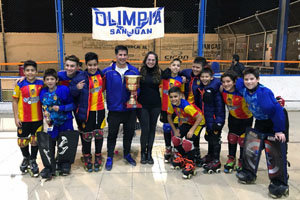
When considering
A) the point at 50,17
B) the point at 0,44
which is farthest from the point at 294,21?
the point at 0,44

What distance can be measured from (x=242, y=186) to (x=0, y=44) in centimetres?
1166

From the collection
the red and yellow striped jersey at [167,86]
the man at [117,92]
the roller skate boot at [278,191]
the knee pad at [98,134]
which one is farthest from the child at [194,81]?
the knee pad at [98,134]

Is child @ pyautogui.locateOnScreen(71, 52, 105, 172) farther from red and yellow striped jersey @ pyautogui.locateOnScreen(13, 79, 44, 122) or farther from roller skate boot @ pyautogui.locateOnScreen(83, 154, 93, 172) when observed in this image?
red and yellow striped jersey @ pyautogui.locateOnScreen(13, 79, 44, 122)

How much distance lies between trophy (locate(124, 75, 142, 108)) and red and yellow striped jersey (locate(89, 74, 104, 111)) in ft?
1.23

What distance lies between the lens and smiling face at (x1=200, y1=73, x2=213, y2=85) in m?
3.23

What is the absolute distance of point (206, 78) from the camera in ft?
10.6

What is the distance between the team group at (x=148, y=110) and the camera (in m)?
3.08

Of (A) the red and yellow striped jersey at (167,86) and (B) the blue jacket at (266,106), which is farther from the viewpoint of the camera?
(A) the red and yellow striped jersey at (167,86)

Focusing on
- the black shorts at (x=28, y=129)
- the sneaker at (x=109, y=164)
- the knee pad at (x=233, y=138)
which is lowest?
the sneaker at (x=109, y=164)

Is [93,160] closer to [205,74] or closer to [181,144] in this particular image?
[181,144]

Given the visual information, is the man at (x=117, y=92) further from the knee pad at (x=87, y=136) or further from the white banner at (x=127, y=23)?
the white banner at (x=127, y=23)

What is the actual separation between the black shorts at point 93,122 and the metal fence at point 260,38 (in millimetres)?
6093

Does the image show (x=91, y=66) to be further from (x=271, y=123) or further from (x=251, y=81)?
(x=271, y=123)

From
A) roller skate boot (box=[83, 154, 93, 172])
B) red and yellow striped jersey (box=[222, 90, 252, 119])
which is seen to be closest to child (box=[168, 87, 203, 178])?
red and yellow striped jersey (box=[222, 90, 252, 119])
